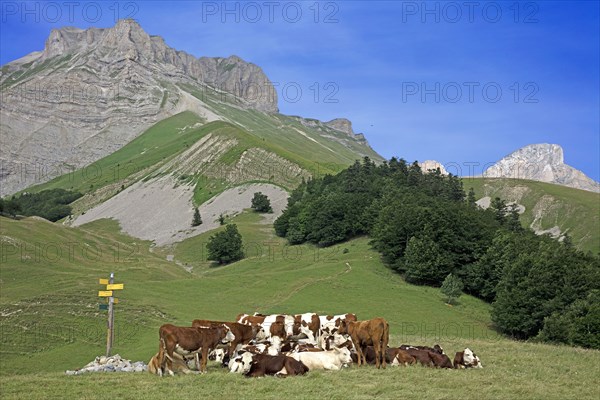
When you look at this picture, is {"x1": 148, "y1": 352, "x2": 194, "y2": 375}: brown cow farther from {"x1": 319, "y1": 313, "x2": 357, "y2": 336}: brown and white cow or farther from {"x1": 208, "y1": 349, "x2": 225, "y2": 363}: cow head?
{"x1": 319, "y1": 313, "x2": 357, "y2": 336}: brown and white cow

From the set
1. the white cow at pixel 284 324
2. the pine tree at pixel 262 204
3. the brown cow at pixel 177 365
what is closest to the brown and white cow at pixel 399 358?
the white cow at pixel 284 324

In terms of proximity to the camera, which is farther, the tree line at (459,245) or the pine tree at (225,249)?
the pine tree at (225,249)

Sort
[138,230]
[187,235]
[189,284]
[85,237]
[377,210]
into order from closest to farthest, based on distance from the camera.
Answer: [189,284], [377,210], [85,237], [187,235], [138,230]

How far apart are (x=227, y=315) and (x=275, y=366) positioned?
130ft

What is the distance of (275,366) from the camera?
21.4m

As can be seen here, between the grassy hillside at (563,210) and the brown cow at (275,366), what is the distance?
143 meters

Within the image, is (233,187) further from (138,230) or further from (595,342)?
(595,342)

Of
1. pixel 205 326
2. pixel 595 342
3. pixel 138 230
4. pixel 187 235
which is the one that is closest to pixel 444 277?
pixel 595 342

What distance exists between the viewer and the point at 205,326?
23.8 metres

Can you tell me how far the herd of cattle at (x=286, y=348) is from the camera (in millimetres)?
21531

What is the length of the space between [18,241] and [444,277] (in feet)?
200

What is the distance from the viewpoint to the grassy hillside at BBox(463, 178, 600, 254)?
158500 mm

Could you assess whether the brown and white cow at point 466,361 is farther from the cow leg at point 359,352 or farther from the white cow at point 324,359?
the white cow at point 324,359

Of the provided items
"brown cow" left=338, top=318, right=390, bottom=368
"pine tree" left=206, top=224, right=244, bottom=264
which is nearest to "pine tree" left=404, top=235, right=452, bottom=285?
"pine tree" left=206, top=224, right=244, bottom=264
